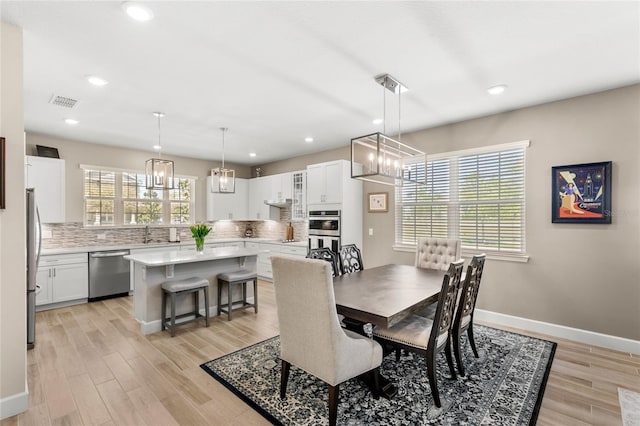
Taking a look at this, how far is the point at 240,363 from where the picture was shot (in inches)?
113

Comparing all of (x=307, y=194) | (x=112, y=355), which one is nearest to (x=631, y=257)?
(x=307, y=194)

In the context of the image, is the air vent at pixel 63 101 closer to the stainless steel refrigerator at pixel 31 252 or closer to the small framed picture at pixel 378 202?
the stainless steel refrigerator at pixel 31 252

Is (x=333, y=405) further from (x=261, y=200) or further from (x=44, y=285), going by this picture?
(x=261, y=200)

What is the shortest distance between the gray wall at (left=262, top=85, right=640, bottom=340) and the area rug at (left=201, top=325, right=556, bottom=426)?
27.3 inches

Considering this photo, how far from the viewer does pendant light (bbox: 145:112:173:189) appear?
3732 mm

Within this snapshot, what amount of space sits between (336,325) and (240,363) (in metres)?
1.47

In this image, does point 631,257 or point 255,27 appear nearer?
point 255,27

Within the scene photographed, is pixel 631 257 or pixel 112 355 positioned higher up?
pixel 631 257

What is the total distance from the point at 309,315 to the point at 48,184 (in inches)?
202

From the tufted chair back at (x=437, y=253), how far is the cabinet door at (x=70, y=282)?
16.9 ft

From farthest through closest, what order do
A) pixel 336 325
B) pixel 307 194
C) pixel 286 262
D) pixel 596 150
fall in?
pixel 307 194 < pixel 596 150 < pixel 286 262 < pixel 336 325

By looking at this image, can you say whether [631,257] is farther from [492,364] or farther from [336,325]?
[336,325]

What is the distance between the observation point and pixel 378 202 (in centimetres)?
513

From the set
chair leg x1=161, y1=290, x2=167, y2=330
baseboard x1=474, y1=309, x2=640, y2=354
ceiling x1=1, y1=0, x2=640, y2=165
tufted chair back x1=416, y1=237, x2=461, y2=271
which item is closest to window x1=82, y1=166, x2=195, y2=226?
ceiling x1=1, y1=0, x2=640, y2=165
